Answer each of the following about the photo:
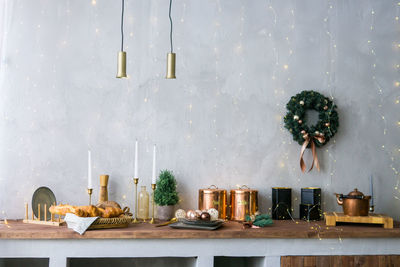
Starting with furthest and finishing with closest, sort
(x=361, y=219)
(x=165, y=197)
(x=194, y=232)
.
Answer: (x=165, y=197)
(x=361, y=219)
(x=194, y=232)

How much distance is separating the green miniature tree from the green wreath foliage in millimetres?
922

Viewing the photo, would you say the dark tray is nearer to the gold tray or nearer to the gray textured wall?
the gold tray

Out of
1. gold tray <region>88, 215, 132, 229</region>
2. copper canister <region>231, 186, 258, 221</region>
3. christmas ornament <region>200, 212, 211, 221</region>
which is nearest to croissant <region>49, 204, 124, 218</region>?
gold tray <region>88, 215, 132, 229</region>

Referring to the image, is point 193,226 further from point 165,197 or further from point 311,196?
point 311,196

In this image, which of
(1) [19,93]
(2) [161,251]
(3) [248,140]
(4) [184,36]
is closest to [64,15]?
(1) [19,93]

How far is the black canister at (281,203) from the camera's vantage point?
2701 millimetres

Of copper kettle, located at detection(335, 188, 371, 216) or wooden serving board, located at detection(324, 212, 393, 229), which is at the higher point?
copper kettle, located at detection(335, 188, 371, 216)

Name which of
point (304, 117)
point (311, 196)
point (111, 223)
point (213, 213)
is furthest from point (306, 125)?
point (111, 223)

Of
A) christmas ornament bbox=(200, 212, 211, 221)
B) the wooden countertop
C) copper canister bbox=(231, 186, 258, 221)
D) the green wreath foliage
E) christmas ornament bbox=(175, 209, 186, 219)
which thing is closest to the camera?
the wooden countertop

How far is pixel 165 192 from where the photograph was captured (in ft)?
8.48

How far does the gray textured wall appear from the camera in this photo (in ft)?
8.75

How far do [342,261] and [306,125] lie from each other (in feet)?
3.08

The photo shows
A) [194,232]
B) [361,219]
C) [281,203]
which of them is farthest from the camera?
[281,203]

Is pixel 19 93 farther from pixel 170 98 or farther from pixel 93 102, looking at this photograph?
pixel 170 98
